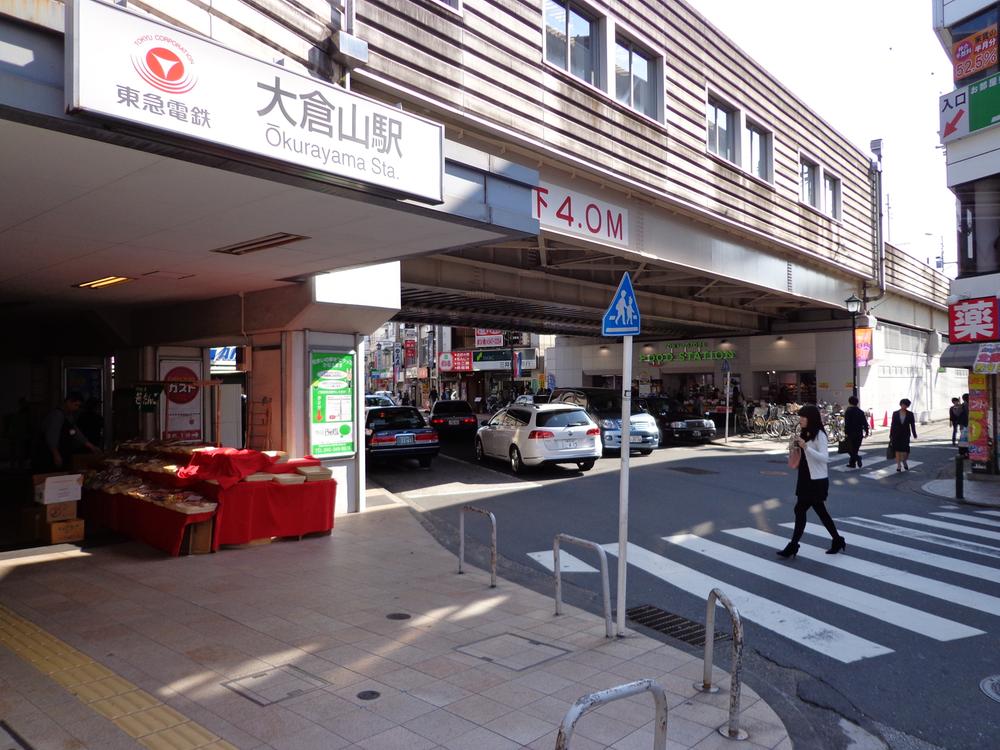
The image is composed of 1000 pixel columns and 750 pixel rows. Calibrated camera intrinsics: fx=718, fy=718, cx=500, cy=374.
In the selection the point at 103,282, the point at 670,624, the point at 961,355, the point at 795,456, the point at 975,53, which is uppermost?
the point at 975,53

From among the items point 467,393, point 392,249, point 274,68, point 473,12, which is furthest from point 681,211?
point 467,393

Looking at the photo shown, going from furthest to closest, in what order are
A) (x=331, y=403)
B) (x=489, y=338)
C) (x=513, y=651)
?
1. (x=489, y=338)
2. (x=331, y=403)
3. (x=513, y=651)

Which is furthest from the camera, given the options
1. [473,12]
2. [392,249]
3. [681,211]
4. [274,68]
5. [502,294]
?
[502,294]

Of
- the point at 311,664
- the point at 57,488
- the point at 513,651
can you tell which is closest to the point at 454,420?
the point at 57,488

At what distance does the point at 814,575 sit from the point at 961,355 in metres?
12.1

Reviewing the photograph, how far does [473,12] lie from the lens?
1111cm

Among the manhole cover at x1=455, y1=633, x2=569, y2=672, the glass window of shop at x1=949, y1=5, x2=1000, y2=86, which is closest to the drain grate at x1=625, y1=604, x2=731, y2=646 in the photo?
the manhole cover at x1=455, y1=633, x2=569, y2=672

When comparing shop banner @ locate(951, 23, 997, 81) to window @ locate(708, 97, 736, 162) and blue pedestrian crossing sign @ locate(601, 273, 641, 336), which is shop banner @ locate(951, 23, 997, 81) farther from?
blue pedestrian crossing sign @ locate(601, 273, 641, 336)

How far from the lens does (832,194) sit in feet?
82.5

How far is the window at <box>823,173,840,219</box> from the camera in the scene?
24734mm

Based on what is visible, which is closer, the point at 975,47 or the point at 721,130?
the point at 975,47

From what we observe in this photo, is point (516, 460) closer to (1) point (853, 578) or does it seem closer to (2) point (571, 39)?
(2) point (571, 39)

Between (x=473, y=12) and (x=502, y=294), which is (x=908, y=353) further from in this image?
(x=473, y=12)

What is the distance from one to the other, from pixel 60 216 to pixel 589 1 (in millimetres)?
11102
